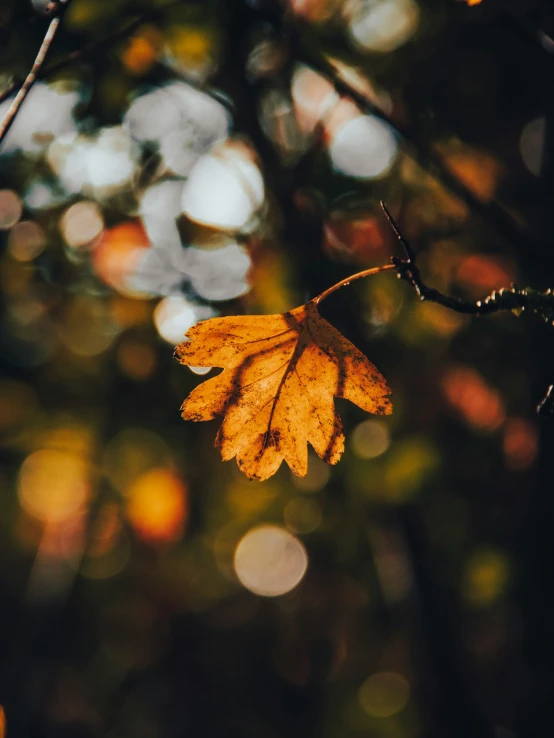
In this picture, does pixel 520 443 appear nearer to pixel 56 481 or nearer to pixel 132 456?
pixel 132 456

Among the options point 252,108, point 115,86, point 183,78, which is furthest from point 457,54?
point 115,86

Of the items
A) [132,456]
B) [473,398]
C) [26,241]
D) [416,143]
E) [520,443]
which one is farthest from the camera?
[132,456]

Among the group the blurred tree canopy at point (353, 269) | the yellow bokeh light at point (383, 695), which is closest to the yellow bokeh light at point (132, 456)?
the blurred tree canopy at point (353, 269)

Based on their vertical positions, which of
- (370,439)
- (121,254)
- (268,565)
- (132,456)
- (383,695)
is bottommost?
(268,565)

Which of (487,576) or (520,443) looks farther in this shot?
(520,443)

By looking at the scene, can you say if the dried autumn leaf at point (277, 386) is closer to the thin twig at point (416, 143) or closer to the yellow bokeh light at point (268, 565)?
the thin twig at point (416, 143)

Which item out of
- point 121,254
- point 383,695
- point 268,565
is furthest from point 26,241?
point 268,565

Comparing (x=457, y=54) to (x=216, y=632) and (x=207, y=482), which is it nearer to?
(x=207, y=482)
